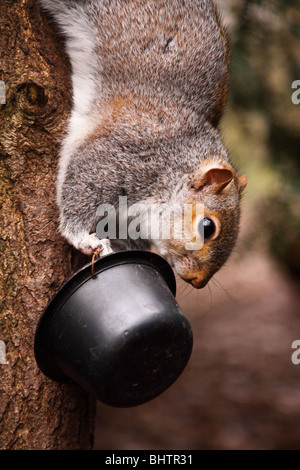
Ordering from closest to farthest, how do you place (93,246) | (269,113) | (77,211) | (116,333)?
(116,333), (93,246), (77,211), (269,113)

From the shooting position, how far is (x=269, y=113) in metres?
3.03

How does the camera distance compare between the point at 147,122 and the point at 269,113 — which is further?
the point at 269,113

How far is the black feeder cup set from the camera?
1605 mm

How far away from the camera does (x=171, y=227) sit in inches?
82.4

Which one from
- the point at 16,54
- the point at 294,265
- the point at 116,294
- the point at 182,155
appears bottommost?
the point at 294,265

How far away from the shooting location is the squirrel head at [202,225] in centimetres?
208

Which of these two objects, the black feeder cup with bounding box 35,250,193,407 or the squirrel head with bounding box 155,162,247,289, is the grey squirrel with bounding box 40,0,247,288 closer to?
the squirrel head with bounding box 155,162,247,289

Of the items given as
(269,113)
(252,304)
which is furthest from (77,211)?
(252,304)

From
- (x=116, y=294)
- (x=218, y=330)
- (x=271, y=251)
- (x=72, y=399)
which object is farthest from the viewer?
(x=218, y=330)

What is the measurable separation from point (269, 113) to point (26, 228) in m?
1.77

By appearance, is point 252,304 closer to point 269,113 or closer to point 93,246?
point 269,113

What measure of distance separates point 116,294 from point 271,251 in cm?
162
